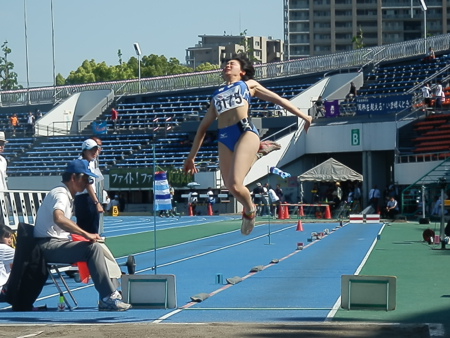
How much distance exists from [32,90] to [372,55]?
Answer: 22.9 meters

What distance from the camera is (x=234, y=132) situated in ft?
25.7

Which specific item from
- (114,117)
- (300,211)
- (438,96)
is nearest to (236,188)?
(300,211)

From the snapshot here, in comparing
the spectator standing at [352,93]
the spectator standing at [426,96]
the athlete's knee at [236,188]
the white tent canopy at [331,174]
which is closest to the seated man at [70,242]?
the athlete's knee at [236,188]

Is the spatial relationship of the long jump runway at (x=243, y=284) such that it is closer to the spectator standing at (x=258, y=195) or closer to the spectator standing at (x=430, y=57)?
the spectator standing at (x=258, y=195)

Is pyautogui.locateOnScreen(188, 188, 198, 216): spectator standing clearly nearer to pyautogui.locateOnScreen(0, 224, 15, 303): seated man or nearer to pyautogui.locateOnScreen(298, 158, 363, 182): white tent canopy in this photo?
pyautogui.locateOnScreen(298, 158, 363, 182): white tent canopy

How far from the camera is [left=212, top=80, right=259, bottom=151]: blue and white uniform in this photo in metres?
7.80

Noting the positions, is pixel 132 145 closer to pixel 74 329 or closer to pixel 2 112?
pixel 2 112

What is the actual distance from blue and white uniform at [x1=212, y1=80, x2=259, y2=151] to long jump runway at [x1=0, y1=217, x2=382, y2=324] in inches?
67.9

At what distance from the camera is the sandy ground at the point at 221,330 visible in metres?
6.73

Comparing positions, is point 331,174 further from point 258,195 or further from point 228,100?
point 228,100

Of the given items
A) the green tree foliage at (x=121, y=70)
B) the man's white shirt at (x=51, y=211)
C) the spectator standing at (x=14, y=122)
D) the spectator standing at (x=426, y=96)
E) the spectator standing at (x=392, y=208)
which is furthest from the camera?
the green tree foliage at (x=121, y=70)

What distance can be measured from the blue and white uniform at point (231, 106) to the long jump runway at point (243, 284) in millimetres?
1724

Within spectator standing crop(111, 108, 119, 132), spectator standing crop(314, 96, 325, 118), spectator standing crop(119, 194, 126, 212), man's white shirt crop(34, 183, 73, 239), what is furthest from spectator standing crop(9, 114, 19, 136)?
man's white shirt crop(34, 183, 73, 239)

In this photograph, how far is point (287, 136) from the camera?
41.0 metres
